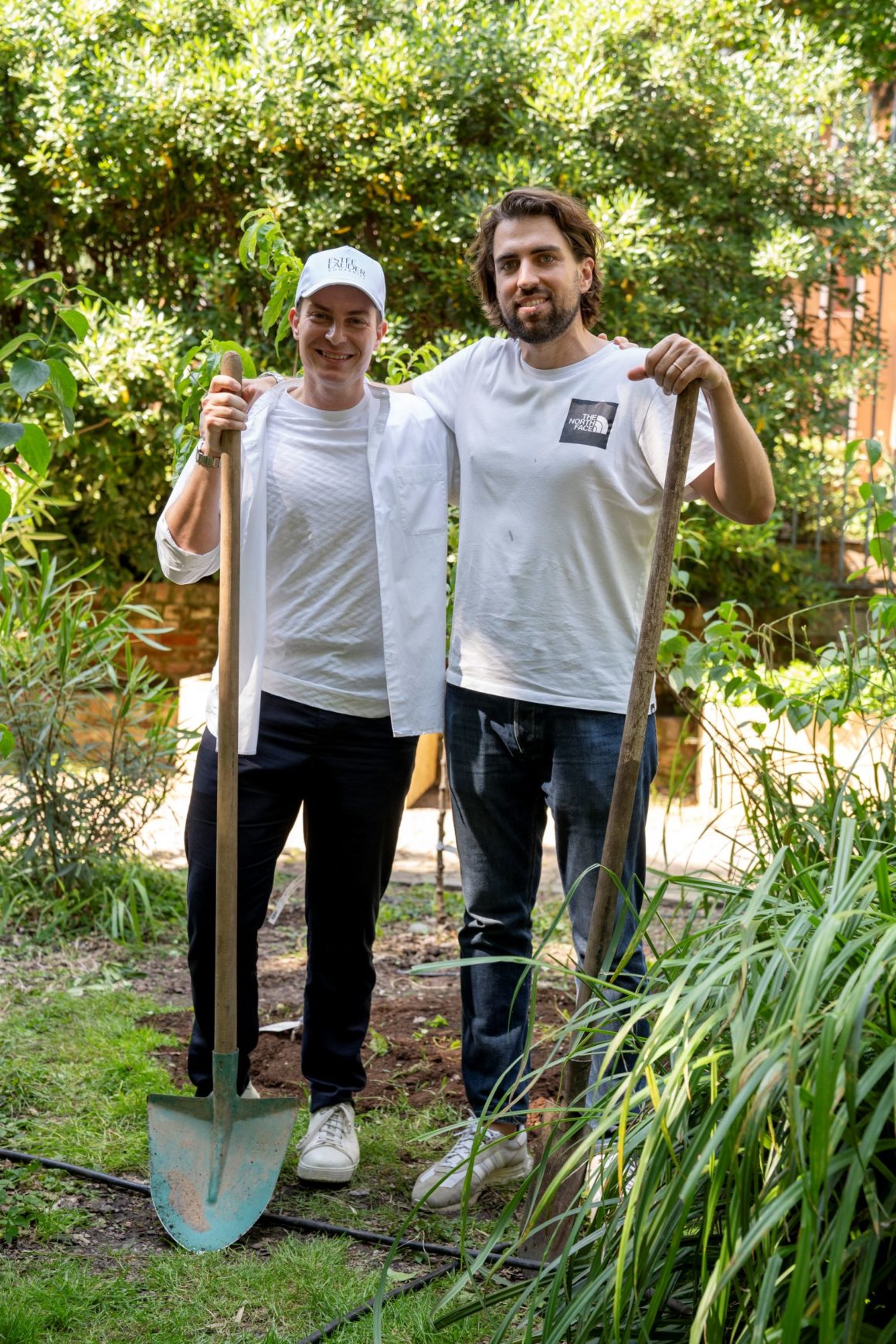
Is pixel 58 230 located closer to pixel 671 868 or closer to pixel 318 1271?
pixel 671 868

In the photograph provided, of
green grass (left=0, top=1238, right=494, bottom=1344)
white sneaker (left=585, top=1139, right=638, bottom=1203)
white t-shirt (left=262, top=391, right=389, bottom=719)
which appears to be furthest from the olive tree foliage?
white sneaker (left=585, top=1139, right=638, bottom=1203)

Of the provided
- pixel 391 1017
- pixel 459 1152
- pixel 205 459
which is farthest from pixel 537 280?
pixel 391 1017

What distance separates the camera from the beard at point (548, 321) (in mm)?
2652

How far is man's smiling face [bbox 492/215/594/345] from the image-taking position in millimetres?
2654

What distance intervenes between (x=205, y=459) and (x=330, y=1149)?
1.51m

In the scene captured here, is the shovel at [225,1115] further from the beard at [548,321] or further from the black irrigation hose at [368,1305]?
the beard at [548,321]

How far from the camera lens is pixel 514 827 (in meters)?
2.80

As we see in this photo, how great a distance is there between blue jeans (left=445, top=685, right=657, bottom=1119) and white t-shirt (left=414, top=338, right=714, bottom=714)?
0.07 m

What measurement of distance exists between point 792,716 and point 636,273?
4376 millimetres

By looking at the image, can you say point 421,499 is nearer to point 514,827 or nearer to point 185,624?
point 514,827

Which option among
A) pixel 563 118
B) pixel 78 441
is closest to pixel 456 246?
pixel 563 118

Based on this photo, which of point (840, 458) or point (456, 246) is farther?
point (840, 458)

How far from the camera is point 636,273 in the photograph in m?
7.25

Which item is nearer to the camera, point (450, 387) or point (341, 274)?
point (341, 274)
